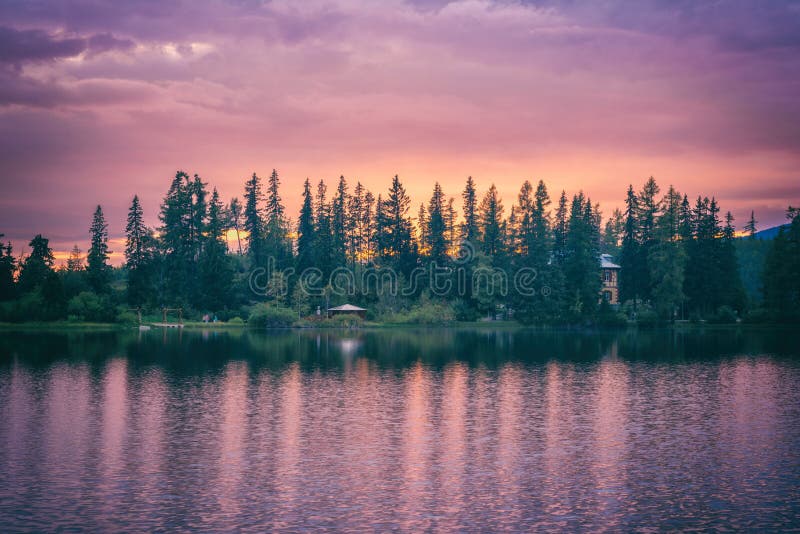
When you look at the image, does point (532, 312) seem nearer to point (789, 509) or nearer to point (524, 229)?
point (524, 229)

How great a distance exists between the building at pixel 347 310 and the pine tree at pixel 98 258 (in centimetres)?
3599

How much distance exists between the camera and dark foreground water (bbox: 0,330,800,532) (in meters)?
18.8

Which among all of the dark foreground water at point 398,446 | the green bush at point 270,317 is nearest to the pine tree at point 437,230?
the green bush at point 270,317

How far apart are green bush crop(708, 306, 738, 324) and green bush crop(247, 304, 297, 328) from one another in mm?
63085

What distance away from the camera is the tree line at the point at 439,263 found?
107750mm

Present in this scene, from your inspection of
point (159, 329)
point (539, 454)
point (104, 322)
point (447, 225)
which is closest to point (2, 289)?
point (104, 322)

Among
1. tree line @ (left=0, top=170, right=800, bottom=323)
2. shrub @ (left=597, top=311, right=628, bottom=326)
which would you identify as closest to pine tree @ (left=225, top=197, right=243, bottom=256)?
tree line @ (left=0, top=170, right=800, bottom=323)

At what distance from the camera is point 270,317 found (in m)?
110

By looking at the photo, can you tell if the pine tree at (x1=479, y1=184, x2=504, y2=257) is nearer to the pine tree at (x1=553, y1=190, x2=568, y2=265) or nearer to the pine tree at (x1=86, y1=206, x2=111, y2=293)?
the pine tree at (x1=553, y1=190, x2=568, y2=265)

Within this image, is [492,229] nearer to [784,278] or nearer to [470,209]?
[470,209]

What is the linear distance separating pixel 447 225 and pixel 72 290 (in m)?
68.1

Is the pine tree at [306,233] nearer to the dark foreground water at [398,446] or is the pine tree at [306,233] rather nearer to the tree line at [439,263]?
the tree line at [439,263]

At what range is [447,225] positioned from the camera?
142 meters

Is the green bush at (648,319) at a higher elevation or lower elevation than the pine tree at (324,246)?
lower
